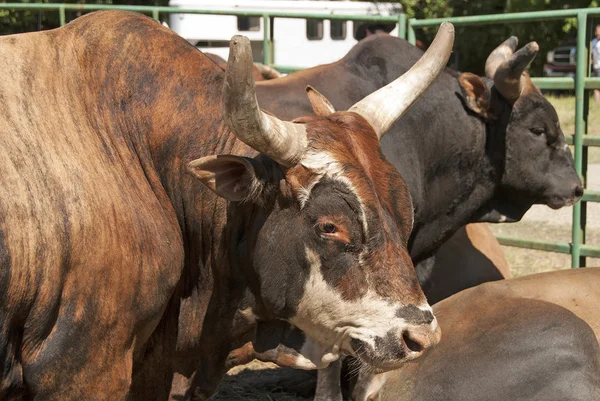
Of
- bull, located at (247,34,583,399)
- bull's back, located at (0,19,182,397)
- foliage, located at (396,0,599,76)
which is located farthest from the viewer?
foliage, located at (396,0,599,76)

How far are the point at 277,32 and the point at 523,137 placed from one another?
38.0ft

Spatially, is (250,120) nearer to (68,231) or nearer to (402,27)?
(68,231)

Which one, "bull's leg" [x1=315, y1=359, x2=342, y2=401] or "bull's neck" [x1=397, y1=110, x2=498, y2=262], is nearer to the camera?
"bull's leg" [x1=315, y1=359, x2=342, y2=401]

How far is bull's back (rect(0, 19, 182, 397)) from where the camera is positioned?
2.93 meters

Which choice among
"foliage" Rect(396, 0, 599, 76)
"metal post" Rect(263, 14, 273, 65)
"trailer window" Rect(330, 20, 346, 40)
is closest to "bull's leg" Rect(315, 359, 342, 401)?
"metal post" Rect(263, 14, 273, 65)

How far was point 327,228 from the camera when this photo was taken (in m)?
3.20

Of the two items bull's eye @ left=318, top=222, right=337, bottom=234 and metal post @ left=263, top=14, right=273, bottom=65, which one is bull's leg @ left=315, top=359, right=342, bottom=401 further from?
metal post @ left=263, top=14, right=273, bottom=65

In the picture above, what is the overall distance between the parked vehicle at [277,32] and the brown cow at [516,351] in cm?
1064

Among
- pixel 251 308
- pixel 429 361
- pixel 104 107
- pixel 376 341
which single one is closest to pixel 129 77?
pixel 104 107

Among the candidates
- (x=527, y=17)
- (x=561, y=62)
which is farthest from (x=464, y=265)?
(x=561, y=62)

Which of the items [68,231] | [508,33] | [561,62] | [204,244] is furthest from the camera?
[561,62]

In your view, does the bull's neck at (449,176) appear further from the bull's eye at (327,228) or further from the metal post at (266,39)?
the metal post at (266,39)

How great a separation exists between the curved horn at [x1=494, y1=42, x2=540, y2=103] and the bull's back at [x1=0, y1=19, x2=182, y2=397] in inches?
111

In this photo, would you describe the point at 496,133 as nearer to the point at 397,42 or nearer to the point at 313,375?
the point at 397,42
